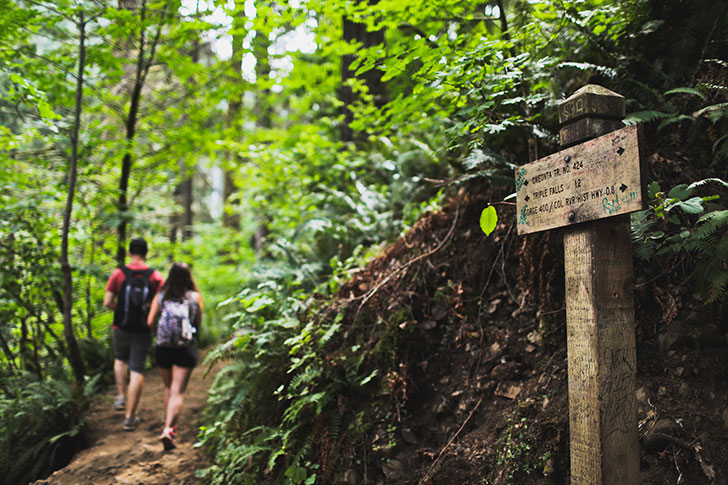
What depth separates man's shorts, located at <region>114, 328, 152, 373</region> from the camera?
6.23 m

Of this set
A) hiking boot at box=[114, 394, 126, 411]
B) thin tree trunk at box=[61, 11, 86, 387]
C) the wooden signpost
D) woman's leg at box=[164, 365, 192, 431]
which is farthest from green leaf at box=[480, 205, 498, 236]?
hiking boot at box=[114, 394, 126, 411]

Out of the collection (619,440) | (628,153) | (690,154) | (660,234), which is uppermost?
(690,154)

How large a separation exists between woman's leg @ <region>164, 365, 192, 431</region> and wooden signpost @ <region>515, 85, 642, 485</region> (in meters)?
4.94

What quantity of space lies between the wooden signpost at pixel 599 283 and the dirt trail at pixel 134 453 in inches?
161

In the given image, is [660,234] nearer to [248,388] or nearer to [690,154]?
[690,154]

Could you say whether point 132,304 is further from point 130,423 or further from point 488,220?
point 488,220

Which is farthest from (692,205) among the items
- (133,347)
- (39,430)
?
(39,430)

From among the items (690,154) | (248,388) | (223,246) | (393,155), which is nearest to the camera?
(690,154)

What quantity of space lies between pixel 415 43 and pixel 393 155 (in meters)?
3.72

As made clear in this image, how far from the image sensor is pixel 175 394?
224 inches

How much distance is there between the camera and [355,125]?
5613mm

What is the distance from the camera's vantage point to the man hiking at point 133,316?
20.4 ft

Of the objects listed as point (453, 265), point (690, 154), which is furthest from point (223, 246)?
point (690, 154)

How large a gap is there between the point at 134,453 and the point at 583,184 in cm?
603
